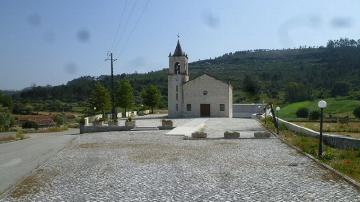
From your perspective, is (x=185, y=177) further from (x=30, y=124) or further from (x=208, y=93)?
(x=30, y=124)

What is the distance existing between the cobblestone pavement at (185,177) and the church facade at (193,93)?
99.5 feet

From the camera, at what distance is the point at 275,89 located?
328 feet

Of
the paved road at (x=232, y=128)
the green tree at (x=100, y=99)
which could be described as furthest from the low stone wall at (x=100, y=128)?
the green tree at (x=100, y=99)

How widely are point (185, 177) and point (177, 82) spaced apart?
38.4 m

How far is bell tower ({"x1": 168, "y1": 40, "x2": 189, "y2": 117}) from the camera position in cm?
5100

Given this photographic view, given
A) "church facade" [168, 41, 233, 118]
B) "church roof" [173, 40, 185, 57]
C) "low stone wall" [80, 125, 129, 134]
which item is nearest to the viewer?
"low stone wall" [80, 125, 129, 134]

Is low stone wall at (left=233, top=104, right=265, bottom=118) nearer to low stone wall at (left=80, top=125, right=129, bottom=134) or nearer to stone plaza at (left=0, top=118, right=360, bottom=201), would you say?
low stone wall at (left=80, top=125, right=129, bottom=134)

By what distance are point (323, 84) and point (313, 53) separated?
56140 mm

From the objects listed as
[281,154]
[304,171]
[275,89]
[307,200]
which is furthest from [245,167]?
[275,89]

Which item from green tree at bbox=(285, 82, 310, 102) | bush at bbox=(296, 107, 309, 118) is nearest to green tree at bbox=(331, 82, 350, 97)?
green tree at bbox=(285, 82, 310, 102)

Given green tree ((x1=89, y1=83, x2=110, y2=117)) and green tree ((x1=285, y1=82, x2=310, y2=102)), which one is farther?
green tree ((x1=285, y1=82, x2=310, y2=102))

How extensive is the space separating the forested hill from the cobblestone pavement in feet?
183

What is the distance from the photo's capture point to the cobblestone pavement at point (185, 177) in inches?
414

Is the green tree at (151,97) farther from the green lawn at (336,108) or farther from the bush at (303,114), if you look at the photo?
the bush at (303,114)
